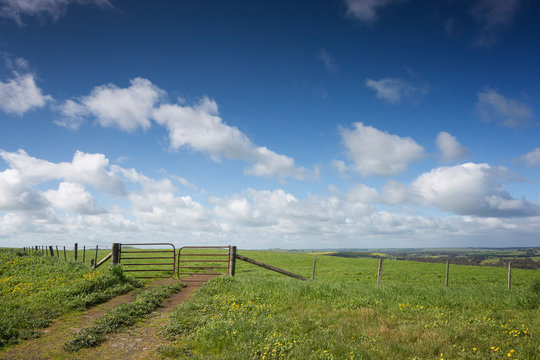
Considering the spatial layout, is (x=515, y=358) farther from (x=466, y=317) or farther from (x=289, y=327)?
(x=289, y=327)

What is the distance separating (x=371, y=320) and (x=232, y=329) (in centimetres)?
449

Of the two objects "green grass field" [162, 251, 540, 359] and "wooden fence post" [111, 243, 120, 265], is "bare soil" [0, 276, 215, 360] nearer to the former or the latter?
"green grass field" [162, 251, 540, 359]

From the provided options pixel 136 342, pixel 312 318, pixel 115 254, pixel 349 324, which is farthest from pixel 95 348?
pixel 115 254

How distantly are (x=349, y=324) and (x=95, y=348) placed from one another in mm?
6774

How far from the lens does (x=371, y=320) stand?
30.3 feet

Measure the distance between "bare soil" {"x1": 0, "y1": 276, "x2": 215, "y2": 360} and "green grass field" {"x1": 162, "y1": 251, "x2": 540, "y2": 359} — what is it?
56 cm

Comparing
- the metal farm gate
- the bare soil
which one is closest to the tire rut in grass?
the bare soil

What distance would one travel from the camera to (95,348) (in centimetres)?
704

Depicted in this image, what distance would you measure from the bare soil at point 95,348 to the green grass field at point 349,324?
1.82 ft

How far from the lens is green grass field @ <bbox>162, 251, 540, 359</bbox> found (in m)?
6.78

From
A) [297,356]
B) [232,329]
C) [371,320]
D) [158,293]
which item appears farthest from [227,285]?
[297,356]

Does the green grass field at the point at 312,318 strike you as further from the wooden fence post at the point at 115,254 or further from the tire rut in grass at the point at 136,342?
the wooden fence post at the point at 115,254

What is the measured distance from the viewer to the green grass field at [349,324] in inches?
267

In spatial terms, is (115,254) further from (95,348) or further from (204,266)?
(95,348)
